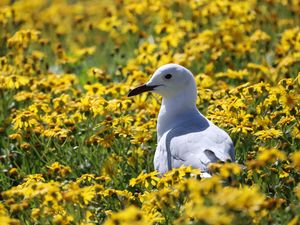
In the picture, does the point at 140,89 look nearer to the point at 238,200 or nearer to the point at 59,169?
the point at 59,169

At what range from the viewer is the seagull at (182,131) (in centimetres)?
540

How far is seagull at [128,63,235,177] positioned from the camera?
540 cm

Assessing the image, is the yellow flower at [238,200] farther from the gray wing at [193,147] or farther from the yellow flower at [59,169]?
the yellow flower at [59,169]

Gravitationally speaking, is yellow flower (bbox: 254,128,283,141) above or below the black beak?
below

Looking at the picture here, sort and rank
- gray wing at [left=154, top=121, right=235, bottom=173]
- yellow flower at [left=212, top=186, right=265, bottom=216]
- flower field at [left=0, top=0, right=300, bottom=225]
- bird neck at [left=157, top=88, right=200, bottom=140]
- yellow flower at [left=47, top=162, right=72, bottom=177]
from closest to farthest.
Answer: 1. yellow flower at [left=212, top=186, right=265, bottom=216]
2. flower field at [left=0, top=0, right=300, bottom=225]
3. gray wing at [left=154, top=121, right=235, bottom=173]
4. yellow flower at [left=47, top=162, right=72, bottom=177]
5. bird neck at [left=157, top=88, right=200, bottom=140]

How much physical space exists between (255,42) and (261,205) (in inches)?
165

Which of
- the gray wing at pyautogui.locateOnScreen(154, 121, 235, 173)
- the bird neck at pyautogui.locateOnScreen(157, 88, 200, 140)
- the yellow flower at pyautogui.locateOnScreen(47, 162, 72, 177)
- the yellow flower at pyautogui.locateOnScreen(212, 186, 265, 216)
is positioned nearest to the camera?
the yellow flower at pyautogui.locateOnScreen(212, 186, 265, 216)

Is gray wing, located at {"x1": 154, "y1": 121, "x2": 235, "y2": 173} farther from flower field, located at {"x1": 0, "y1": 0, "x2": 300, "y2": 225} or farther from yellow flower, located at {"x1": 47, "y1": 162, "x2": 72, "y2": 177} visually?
yellow flower, located at {"x1": 47, "y1": 162, "x2": 72, "y2": 177}

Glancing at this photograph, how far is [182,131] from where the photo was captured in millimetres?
5875

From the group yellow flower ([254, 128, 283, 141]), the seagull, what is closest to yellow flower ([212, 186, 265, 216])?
the seagull

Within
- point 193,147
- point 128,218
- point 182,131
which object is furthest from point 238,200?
point 182,131

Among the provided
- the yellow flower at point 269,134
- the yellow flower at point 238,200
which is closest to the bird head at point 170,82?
the yellow flower at point 269,134

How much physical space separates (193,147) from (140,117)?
4.14ft

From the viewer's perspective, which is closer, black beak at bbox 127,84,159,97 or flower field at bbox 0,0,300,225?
flower field at bbox 0,0,300,225
